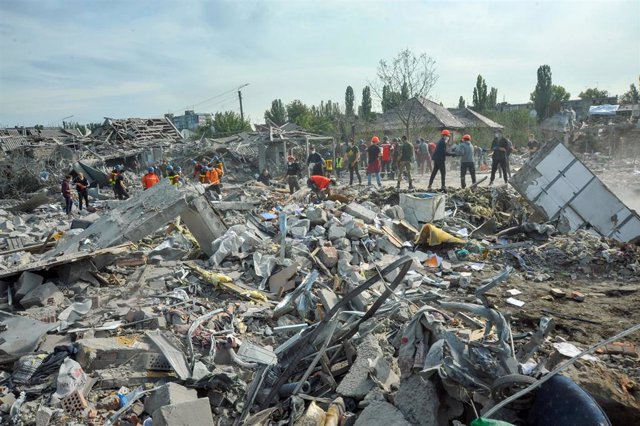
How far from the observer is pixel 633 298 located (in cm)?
522

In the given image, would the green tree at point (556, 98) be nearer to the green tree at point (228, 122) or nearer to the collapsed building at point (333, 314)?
the green tree at point (228, 122)

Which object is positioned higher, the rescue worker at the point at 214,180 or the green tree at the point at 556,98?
the green tree at the point at 556,98

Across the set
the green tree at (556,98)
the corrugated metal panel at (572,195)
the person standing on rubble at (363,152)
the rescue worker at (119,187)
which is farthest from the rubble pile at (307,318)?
the green tree at (556,98)

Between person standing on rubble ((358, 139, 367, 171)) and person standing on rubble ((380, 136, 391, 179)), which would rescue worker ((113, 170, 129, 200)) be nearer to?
person standing on rubble ((380, 136, 391, 179))

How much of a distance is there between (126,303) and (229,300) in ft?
4.06

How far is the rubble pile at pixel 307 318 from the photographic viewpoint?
279cm

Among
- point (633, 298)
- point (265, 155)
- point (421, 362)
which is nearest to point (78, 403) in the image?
point (421, 362)

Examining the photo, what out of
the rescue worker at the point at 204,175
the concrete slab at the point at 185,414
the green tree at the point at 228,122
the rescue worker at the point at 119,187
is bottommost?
the concrete slab at the point at 185,414

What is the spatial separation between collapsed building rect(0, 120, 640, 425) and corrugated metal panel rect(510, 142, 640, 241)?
1.3 inches

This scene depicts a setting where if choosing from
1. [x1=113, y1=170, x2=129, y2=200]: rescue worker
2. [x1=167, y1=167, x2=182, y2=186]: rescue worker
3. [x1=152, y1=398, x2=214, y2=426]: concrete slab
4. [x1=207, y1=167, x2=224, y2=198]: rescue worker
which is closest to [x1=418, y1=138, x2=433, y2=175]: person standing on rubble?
[x1=207, y1=167, x2=224, y2=198]: rescue worker

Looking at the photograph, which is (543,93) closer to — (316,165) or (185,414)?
(316,165)

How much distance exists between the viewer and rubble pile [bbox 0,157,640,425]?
9.16 feet

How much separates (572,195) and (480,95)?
39.5 meters

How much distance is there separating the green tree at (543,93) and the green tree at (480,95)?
5834 millimetres
